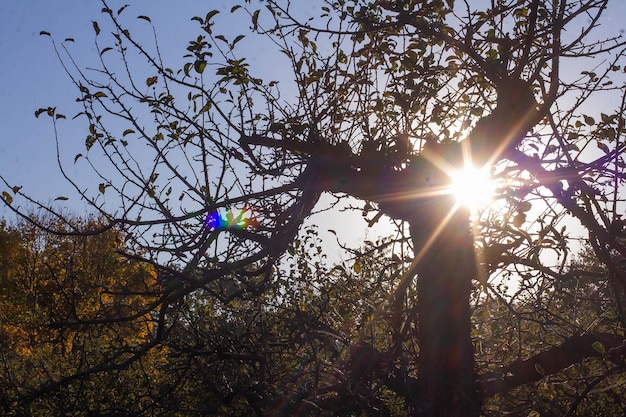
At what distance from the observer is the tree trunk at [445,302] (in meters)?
4.27

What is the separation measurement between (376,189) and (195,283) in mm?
1789

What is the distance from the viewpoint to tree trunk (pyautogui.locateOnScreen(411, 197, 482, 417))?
427cm

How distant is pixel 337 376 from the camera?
188 inches

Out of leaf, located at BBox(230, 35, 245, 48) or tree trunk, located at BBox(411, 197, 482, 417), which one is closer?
tree trunk, located at BBox(411, 197, 482, 417)

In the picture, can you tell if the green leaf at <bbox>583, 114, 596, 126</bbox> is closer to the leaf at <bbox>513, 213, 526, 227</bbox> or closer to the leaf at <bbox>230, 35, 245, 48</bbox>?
the leaf at <bbox>513, 213, 526, 227</bbox>

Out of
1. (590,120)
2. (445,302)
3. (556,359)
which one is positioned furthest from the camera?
(590,120)

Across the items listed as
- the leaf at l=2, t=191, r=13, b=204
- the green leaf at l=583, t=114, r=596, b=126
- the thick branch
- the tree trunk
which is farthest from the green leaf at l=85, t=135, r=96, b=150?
the green leaf at l=583, t=114, r=596, b=126

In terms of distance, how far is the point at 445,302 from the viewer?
4621mm

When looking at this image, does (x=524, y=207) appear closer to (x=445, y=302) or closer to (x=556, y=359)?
(x=445, y=302)

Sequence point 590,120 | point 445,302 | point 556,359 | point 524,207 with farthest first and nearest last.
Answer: point 590,120 → point 556,359 → point 445,302 → point 524,207

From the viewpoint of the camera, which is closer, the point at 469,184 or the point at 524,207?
the point at 524,207

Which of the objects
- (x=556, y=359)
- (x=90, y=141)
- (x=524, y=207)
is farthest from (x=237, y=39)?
(x=556, y=359)

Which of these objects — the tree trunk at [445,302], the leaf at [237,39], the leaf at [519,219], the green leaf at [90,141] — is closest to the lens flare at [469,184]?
the tree trunk at [445,302]

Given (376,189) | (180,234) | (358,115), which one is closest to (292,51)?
(358,115)
